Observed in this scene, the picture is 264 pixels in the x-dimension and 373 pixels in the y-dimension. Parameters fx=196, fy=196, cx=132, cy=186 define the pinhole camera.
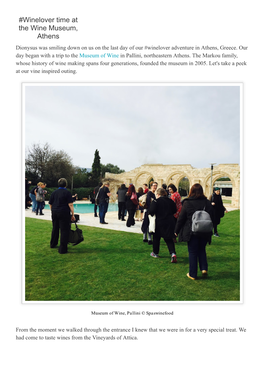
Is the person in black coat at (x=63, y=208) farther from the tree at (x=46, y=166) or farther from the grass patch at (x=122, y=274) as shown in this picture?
the tree at (x=46, y=166)

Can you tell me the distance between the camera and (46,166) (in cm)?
2888

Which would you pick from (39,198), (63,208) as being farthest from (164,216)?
(39,198)

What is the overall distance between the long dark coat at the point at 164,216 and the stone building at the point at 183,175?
57.2 feet

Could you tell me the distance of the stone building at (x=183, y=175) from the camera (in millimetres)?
22062

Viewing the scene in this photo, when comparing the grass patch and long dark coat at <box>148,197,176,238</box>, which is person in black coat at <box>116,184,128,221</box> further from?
long dark coat at <box>148,197,176,238</box>

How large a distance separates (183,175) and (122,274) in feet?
79.5

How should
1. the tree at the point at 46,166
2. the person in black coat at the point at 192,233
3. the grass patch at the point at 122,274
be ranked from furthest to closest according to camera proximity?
the tree at the point at 46,166
the person in black coat at the point at 192,233
the grass patch at the point at 122,274

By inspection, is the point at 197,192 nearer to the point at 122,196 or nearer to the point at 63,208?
the point at 63,208

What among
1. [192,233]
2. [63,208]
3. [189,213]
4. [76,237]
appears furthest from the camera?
[76,237]

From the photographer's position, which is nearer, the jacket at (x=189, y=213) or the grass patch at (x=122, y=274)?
the grass patch at (x=122, y=274)

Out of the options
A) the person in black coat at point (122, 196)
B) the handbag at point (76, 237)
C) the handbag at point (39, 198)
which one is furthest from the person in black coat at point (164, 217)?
the handbag at point (39, 198)
